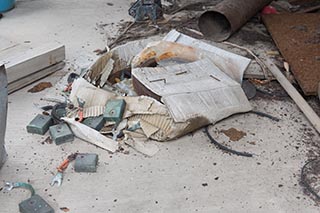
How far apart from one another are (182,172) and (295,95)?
120cm

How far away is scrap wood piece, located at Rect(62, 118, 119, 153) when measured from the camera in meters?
2.92

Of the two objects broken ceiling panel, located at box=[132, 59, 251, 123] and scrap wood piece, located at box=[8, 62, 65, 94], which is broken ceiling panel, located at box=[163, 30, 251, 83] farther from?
scrap wood piece, located at box=[8, 62, 65, 94]

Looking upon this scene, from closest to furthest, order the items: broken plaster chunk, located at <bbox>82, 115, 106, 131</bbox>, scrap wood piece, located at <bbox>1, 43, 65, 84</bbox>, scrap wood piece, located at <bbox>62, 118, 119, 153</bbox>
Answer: scrap wood piece, located at <bbox>62, 118, 119, 153</bbox> < broken plaster chunk, located at <bbox>82, 115, 106, 131</bbox> < scrap wood piece, located at <bbox>1, 43, 65, 84</bbox>

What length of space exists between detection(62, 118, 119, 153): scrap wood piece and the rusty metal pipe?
6.40 feet

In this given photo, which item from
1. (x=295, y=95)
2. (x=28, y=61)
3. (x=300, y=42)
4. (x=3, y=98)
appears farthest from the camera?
(x=300, y=42)

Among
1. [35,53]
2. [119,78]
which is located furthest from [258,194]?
[35,53]

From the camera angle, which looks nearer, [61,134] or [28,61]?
[61,134]

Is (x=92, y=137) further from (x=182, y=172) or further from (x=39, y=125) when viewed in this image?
(x=182, y=172)

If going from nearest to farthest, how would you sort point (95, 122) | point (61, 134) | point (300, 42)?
point (61, 134)
point (95, 122)
point (300, 42)

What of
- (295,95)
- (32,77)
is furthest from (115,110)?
(295,95)

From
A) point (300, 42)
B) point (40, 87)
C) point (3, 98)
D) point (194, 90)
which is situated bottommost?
point (40, 87)

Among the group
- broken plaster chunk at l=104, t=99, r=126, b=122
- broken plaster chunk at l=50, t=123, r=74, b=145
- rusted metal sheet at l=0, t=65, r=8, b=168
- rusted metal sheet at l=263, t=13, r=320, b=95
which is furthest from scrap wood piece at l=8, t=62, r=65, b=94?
rusted metal sheet at l=263, t=13, r=320, b=95

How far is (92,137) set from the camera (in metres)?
2.96

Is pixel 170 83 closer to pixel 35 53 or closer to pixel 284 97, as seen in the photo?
pixel 284 97
